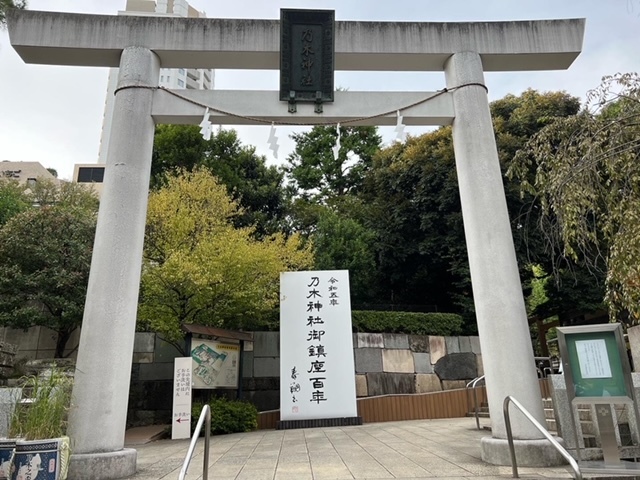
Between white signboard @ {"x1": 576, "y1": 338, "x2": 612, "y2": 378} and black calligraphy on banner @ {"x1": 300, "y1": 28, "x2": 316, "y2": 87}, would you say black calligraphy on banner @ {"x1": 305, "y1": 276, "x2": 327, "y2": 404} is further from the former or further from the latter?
white signboard @ {"x1": 576, "y1": 338, "x2": 612, "y2": 378}

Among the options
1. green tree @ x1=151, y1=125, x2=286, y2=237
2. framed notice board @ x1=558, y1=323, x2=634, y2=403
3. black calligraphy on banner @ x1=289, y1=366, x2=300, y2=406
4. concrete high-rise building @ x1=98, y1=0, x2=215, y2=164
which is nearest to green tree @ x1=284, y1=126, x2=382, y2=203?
green tree @ x1=151, y1=125, x2=286, y2=237

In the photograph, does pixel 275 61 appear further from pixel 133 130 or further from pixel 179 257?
pixel 179 257

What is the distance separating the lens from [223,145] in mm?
18688

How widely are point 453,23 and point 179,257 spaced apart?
7246 millimetres

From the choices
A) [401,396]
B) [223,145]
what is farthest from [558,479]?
[223,145]

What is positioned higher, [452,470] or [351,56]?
[351,56]

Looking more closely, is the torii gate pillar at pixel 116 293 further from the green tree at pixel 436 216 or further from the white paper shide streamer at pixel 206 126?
the green tree at pixel 436 216

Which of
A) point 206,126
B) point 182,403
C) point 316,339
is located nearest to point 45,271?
point 182,403

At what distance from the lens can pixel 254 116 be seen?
598 centimetres

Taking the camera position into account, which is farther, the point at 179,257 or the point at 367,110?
the point at 179,257

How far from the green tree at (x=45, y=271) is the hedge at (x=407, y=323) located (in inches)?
291

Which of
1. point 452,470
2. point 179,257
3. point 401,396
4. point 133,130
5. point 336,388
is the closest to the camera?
point 452,470

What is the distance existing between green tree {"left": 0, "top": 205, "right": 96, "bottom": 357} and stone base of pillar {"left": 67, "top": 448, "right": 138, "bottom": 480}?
6498 millimetres

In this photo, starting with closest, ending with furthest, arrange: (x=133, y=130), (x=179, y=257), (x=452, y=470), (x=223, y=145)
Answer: (x=452, y=470)
(x=133, y=130)
(x=179, y=257)
(x=223, y=145)
